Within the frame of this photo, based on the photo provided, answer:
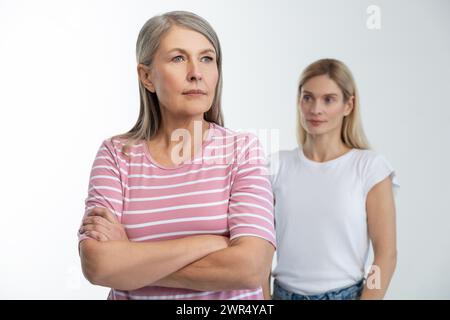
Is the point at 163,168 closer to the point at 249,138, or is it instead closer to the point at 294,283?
the point at 249,138

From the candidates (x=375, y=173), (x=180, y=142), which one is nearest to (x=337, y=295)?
(x=375, y=173)

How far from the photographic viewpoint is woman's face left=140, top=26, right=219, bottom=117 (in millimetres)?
1088

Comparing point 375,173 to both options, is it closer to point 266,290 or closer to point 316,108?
point 316,108

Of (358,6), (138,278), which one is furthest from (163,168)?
(358,6)

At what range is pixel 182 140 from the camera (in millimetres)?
1131

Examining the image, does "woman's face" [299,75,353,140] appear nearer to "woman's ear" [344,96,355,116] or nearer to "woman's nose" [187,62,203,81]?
"woman's ear" [344,96,355,116]

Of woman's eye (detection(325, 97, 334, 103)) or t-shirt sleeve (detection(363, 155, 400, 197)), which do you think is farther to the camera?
woman's eye (detection(325, 97, 334, 103))

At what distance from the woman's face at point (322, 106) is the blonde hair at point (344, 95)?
1 centimetres

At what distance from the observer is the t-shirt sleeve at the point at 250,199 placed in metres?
1.03

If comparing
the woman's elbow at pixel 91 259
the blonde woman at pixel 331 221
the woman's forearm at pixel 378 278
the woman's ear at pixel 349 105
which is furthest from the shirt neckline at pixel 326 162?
the woman's elbow at pixel 91 259

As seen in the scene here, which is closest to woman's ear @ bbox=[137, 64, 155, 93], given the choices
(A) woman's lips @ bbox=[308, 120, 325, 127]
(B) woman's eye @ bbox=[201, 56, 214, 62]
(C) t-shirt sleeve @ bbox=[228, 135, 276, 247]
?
(B) woman's eye @ bbox=[201, 56, 214, 62]
